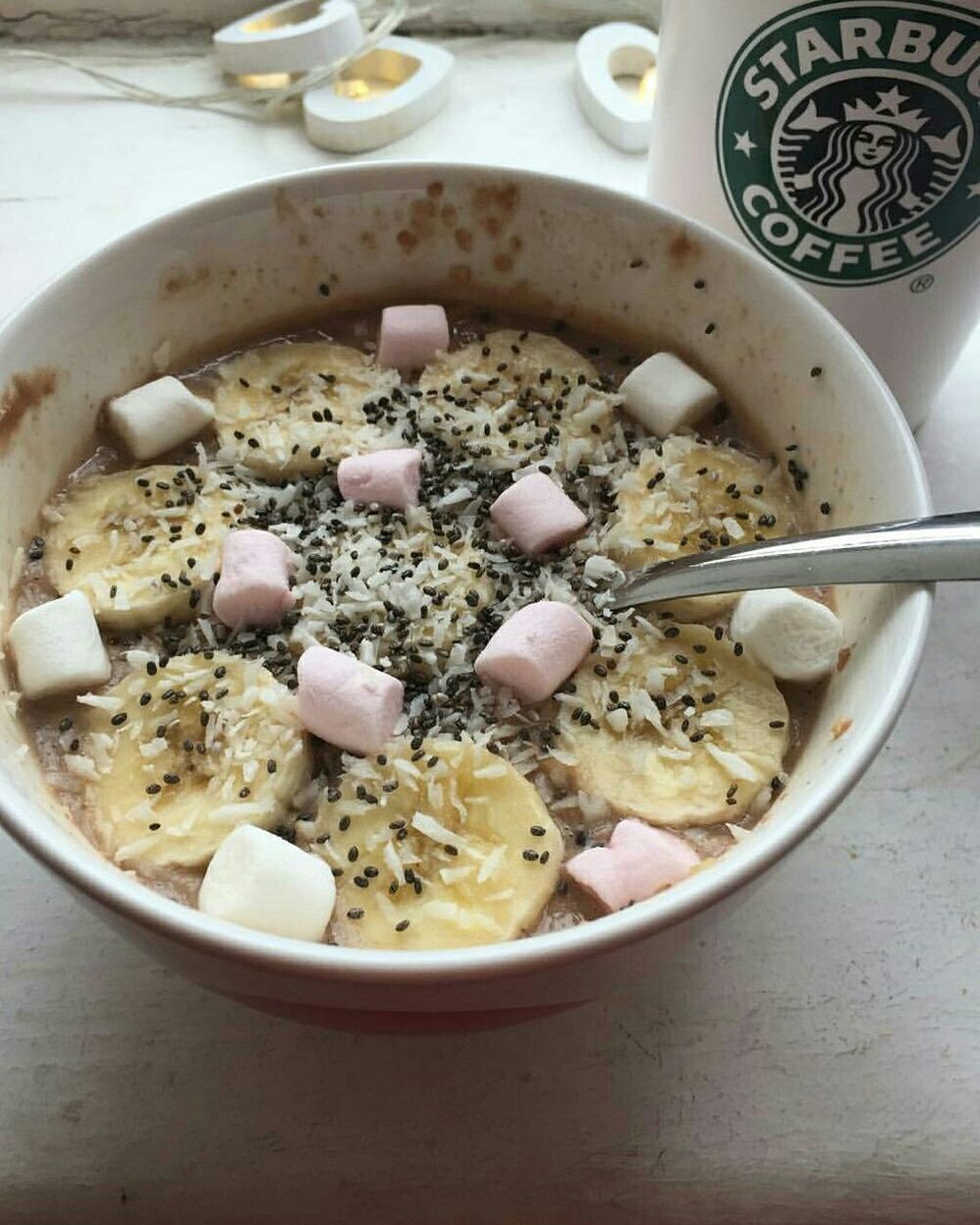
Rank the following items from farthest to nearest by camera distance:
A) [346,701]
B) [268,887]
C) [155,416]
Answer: [155,416]
[346,701]
[268,887]

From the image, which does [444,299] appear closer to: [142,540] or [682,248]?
[682,248]

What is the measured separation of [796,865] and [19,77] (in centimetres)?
183

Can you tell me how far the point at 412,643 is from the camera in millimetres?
1229

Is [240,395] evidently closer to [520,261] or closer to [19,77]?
Answer: [520,261]

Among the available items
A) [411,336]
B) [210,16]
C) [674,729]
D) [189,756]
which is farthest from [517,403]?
[210,16]

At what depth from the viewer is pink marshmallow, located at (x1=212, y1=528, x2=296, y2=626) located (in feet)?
4.03

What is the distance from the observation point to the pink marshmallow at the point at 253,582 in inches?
48.4

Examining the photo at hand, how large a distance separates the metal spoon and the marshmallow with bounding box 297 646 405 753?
306mm

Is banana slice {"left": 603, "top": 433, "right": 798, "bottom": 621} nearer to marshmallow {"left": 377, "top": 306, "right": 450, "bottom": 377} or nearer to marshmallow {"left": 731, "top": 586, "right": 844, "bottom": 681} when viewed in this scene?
marshmallow {"left": 731, "top": 586, "right": 844, "bottom": 681}

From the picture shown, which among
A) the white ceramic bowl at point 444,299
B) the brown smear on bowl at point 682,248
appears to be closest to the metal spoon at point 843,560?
the white ceramic bowl at point 444,299

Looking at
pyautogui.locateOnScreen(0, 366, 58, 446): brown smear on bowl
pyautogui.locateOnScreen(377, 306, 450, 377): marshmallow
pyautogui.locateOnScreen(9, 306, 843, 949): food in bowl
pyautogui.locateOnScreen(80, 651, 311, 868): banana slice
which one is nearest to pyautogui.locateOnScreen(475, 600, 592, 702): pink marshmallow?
pyautogui.locateOnScreen(9, 306, 843, 949): food in bowl

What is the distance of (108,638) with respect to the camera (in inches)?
50.3

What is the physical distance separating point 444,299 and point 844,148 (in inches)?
22.2

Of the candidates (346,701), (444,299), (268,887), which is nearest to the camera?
(268,887)
